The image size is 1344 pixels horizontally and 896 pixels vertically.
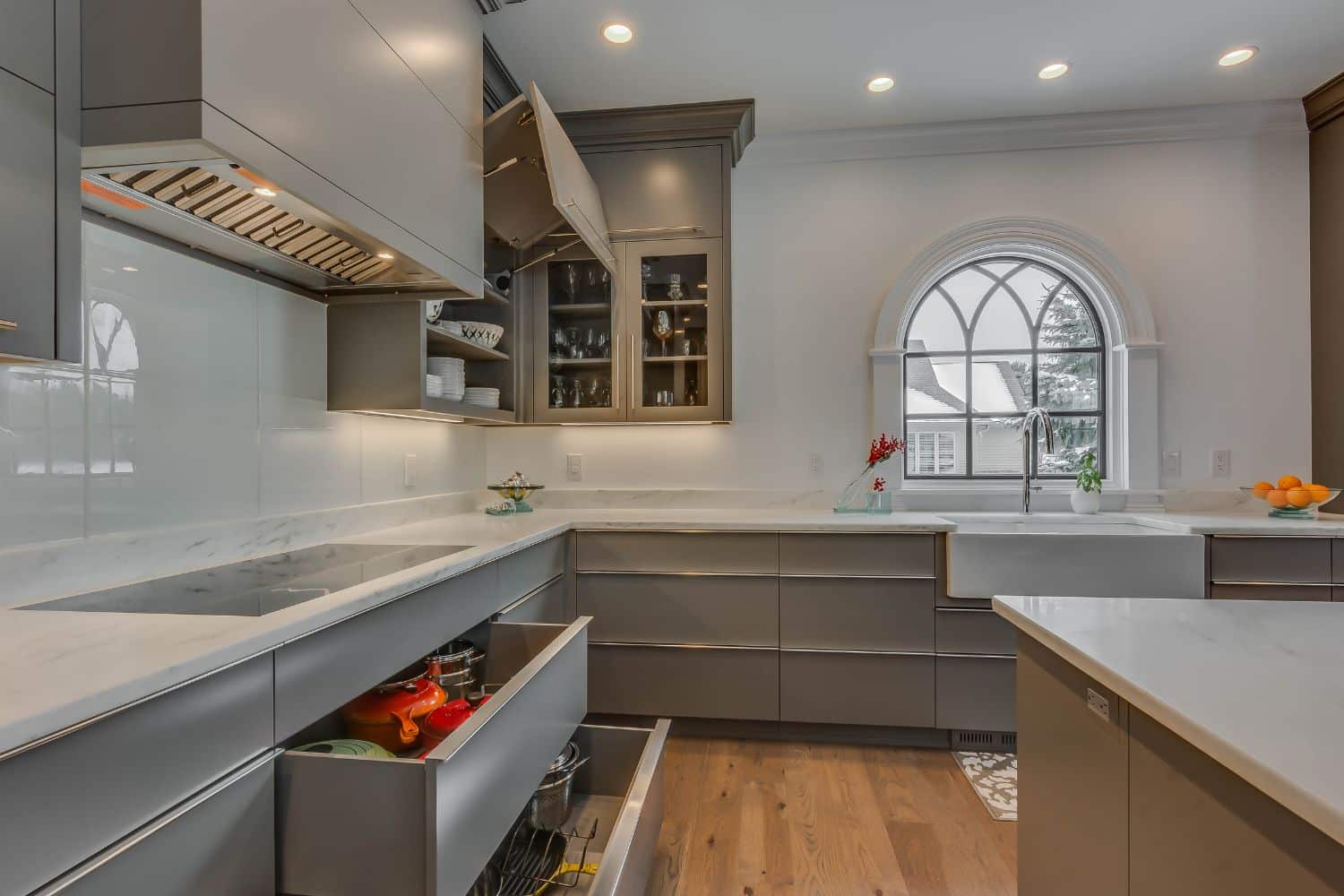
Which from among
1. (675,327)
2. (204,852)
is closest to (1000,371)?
(675,327)

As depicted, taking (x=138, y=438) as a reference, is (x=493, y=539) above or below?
below

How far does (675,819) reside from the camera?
1.88 meters

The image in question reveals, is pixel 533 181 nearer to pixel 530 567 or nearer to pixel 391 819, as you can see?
pixel 530 567

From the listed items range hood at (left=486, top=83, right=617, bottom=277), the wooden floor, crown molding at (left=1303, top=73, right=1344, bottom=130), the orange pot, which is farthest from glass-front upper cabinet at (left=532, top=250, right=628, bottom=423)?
crown molding at (left=1303, top=73, right=1344, bottom=130)

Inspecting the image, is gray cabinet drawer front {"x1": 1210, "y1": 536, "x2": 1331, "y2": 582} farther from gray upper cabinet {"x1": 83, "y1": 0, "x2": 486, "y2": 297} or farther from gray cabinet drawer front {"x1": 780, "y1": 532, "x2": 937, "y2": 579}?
gray upper cabinet {"x1": 83, "y1": 0, "x2": 486, "y2": 297}

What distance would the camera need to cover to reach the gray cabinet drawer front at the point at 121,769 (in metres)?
0.58

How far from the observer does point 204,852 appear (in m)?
0.77

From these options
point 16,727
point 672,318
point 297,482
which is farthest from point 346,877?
point 672,318

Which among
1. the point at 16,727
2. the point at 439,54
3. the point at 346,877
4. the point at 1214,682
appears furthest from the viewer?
the point at 439,54

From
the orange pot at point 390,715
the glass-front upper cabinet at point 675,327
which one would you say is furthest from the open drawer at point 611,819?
the glass-front upper cabinet at point 675,327

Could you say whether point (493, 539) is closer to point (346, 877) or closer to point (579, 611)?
point (579, 611)

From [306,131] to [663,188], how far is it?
5.61ft

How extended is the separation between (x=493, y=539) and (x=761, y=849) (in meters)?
1.15

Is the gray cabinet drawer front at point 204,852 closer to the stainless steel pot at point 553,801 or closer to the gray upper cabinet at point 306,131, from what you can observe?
the stainless steel pot at point 553,801
